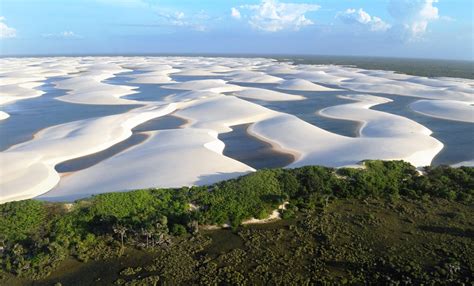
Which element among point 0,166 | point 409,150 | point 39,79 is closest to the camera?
point 0,166

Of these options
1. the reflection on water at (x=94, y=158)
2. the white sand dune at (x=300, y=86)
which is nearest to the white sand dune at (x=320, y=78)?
the white sand dune at (x=300, y=86)

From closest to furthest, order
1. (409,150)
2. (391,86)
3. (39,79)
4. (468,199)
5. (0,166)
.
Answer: (468,199)
(0,166)
(409,150)
(391,86)
(39,79)

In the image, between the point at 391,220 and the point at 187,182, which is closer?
the point at 391,220

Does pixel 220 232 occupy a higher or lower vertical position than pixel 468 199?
lower

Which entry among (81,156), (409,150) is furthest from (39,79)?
(409,150)

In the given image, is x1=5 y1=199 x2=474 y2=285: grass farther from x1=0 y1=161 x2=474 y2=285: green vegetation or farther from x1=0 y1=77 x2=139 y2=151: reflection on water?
x1=0 y1=77 x2=139 y2=151: reflection on water

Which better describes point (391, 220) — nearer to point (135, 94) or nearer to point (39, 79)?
point (135, 94)
